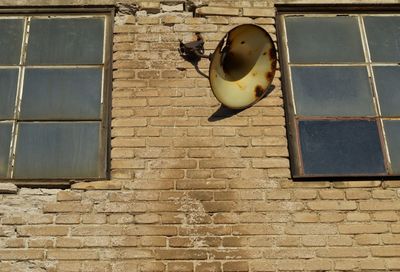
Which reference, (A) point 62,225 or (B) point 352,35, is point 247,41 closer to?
(B) point 352,35

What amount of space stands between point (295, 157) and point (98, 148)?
1555mm

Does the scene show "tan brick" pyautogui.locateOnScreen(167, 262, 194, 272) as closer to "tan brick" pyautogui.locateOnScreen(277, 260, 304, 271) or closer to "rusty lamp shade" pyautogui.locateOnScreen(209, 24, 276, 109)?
"tan brick" pyautogui.locateOnScreen(277, 260, 304, 271)

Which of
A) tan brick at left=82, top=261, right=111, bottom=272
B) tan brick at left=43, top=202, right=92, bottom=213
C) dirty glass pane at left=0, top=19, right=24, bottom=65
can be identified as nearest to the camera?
tan brick at left=82, top=261, right=111, bottom=272

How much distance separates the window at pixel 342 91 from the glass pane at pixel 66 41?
1633 millimetres

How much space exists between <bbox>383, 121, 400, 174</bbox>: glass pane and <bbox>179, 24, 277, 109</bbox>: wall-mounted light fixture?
104 centimetres

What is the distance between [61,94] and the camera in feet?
14.5

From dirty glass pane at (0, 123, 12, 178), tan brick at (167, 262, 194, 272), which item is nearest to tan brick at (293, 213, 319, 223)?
tan brick at (167, 262, 194, 272)

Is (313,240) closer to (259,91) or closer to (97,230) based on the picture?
(259,91)

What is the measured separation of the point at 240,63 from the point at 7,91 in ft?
6.42

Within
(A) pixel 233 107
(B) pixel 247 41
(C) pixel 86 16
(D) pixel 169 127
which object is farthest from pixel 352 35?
(C) pixel 86 16

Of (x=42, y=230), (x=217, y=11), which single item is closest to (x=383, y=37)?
(x=217, y=11)

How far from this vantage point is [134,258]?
3711 millimetres

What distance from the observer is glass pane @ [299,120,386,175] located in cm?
414

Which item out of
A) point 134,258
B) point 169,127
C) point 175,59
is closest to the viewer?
point 134,258
